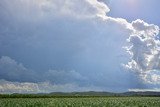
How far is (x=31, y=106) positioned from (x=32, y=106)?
6.1 inches

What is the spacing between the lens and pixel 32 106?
5081 centimetres

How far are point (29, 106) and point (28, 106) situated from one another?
0.18 m

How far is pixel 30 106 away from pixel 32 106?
28 cm

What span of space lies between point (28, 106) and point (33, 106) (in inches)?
30.3

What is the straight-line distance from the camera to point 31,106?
50.7 metres

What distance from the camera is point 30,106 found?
5072cm

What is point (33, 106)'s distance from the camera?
50594 mm

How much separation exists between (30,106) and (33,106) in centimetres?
44

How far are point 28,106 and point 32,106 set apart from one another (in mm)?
556

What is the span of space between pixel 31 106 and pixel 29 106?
29 cm

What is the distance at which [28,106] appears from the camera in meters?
50.9
